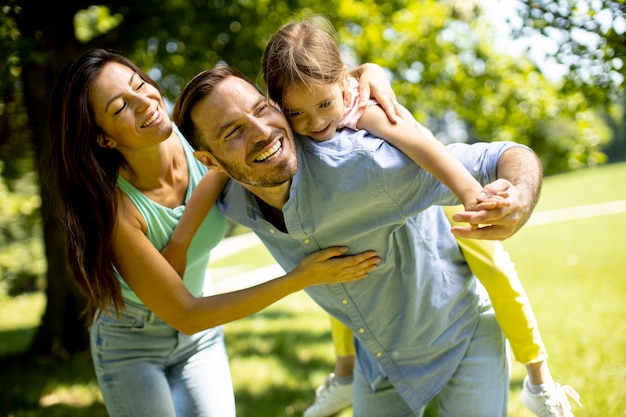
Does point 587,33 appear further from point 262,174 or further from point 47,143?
point 47,143

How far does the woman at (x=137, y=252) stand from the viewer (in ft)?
8.65

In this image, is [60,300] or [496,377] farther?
[60,300]

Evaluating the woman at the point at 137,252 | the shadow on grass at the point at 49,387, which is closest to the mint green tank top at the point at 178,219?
the woman at the point at 137,252

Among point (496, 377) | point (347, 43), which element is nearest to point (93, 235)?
point (496, 377)

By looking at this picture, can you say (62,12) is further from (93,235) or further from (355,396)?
(355,396)

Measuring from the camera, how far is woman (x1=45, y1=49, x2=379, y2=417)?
264 cm

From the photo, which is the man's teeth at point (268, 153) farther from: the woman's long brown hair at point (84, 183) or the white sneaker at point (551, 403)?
the white sneaker at point (551, 403)

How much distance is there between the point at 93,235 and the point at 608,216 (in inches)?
607

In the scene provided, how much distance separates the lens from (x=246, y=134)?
2.38m

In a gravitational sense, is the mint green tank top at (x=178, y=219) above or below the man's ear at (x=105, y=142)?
below

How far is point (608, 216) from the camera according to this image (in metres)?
15.3

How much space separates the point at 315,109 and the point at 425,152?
54cm

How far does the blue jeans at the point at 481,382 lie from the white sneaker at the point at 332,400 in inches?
31.3

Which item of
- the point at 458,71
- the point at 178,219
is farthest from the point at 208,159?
the point at 458,71
